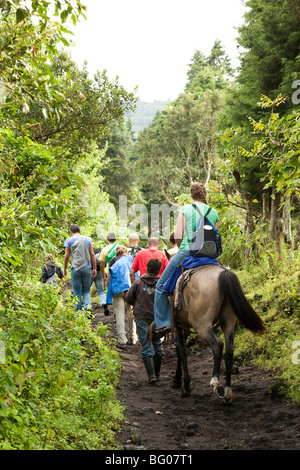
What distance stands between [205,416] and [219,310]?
129cm

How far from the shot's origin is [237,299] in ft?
19.8

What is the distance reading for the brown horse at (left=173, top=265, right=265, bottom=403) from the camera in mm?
5996

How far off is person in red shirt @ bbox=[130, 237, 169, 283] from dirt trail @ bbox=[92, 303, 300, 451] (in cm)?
225

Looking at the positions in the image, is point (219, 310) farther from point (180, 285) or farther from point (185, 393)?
point (185, 393)

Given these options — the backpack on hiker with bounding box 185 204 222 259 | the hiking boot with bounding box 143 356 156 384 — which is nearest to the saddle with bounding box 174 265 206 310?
the backpack on hiker with bounding box 185 204 222 259

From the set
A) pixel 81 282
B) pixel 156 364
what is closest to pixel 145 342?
pixel 156 364

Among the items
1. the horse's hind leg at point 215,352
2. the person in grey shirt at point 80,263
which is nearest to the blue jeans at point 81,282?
the person in grey shirt at point 80,263

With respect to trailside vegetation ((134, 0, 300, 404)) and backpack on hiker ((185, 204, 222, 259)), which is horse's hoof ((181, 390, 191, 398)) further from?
backpack on hiker ((185, 204, 222, 259))

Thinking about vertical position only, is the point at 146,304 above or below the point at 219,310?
below

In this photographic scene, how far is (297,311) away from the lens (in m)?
7.81

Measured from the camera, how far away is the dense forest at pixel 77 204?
159 inches

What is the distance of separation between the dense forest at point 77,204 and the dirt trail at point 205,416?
0.28m

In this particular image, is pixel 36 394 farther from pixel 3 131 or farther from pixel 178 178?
pixel 178 178
